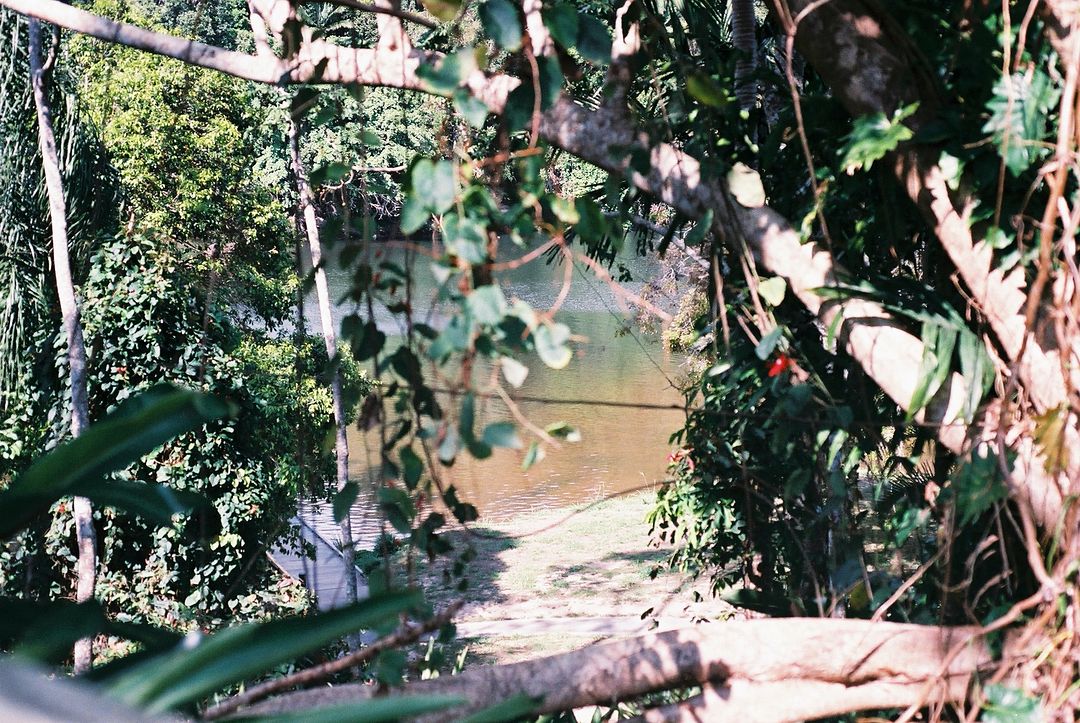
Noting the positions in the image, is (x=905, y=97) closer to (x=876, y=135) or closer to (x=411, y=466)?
(x=876, y=135)

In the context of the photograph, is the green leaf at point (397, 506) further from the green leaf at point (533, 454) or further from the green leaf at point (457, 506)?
the green leaf at point (533, 454)

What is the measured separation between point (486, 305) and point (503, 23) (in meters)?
0.43

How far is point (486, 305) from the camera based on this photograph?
129 centimetres

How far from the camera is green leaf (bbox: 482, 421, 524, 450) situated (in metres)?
1.29

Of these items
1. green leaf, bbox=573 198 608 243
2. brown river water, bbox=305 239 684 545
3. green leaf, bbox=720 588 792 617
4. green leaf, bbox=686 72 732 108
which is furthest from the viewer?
brown river water, bbox=305 239 684 545

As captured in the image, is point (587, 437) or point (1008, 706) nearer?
point (1008, 706)

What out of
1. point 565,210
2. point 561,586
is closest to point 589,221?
point 565,210

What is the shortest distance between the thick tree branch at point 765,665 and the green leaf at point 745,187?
0.80m

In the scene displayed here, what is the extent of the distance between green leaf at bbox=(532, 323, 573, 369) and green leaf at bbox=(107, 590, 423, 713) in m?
0.38

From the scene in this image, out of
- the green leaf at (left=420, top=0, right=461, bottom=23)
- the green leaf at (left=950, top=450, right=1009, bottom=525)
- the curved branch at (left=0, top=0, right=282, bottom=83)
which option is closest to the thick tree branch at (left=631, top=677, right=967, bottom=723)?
the green leaf at (left=950, top=450, right=1009, bottom=525)

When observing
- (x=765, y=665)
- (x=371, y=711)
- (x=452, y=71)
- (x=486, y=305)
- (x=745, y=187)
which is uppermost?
(x=452, y=71)

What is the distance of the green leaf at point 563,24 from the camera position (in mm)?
1535

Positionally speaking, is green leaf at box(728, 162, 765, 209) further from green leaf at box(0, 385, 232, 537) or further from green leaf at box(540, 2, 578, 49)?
green leaf at box(0, 385, 232, 537)

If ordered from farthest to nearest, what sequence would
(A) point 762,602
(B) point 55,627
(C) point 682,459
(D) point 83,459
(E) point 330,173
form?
(C) point 682,459
(A) point 762,602
(E) point 330,173
(D) point 83,459
(B) point 55,627
